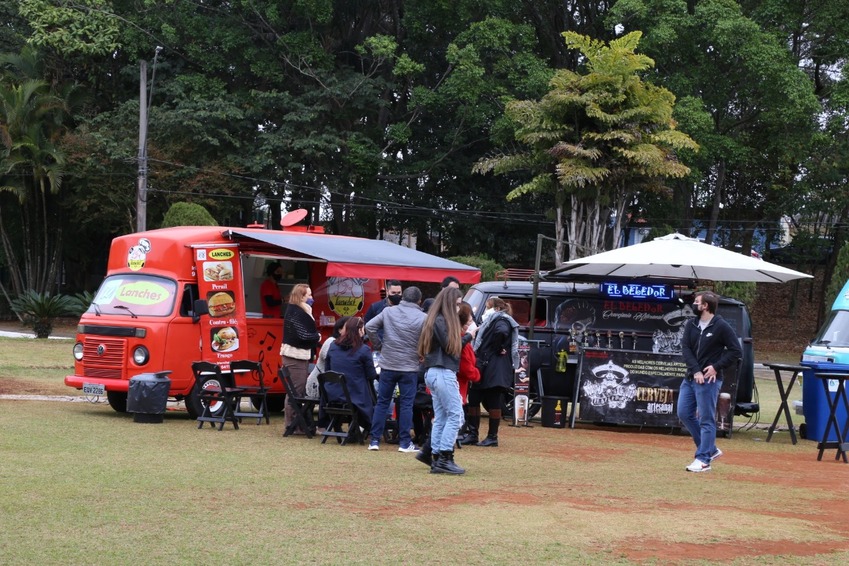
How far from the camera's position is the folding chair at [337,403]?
13.0 m

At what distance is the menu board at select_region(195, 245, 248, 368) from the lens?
15.6 meters

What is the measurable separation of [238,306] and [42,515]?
796 centimetres

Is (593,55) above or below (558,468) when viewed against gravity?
above

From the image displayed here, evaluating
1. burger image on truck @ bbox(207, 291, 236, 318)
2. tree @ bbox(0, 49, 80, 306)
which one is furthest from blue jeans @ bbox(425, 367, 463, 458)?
tree @ bbox(0, 49, 80, 306)

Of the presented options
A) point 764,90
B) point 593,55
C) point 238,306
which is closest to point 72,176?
point 593,55

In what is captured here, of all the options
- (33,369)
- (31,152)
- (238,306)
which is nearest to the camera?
(238,306)

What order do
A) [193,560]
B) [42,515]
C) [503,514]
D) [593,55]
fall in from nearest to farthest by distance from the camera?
[193,560] → [42,515] → [503,514] → [593,55]

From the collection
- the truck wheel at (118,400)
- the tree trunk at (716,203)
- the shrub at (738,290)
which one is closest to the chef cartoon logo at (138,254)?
the truck wheel at (118,400)

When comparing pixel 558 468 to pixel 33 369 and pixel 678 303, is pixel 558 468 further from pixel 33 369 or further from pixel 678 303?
pixel 33 369

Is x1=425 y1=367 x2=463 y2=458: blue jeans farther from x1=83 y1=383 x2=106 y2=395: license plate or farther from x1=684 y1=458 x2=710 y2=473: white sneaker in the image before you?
x1=83 y1=383 x2=106 y2=395: license plate

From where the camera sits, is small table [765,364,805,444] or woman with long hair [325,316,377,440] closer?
woman with long hair [325,316,377,440]

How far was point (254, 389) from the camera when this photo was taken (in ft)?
50.2

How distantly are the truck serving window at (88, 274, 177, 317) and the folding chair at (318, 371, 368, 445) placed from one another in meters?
3.23

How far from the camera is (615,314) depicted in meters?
17.3
